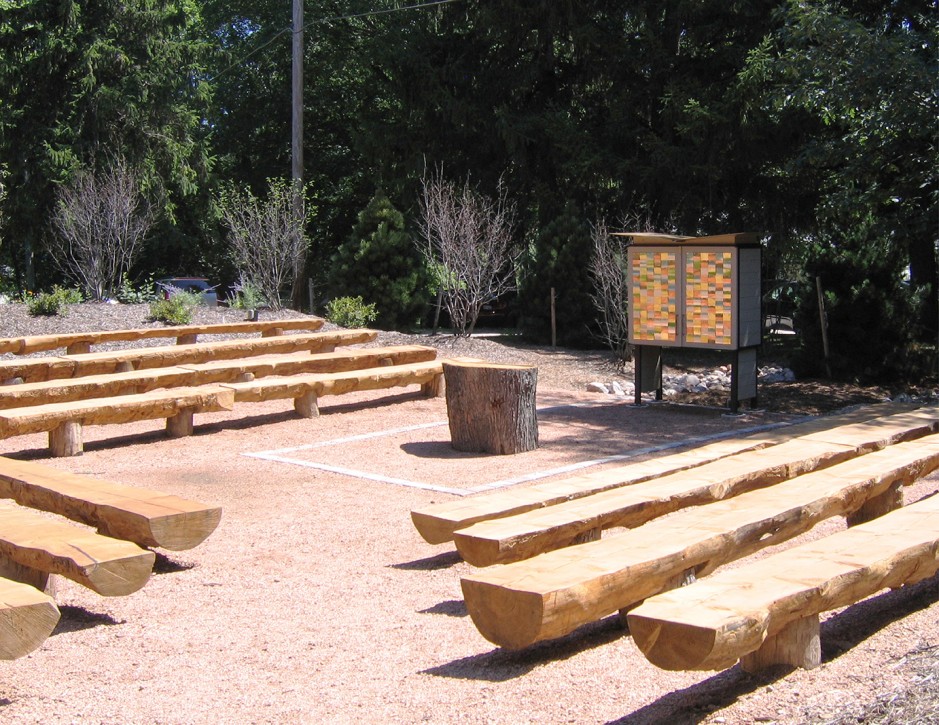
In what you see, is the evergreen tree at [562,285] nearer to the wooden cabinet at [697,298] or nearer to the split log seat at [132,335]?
the split log seat at [132,335]

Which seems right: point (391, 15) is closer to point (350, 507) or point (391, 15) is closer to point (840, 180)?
point (840, 180)

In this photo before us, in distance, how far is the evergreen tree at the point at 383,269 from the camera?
20.7m

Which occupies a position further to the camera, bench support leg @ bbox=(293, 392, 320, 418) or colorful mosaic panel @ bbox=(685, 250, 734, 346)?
colorful mosaic panel @ bbox=(685, 250, 734, 346)

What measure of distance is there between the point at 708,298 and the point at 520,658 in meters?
8.13

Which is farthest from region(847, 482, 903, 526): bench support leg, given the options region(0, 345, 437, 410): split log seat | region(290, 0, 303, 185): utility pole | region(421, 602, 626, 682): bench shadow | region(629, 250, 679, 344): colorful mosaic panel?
region(290, 0, 303, 185): utility pole

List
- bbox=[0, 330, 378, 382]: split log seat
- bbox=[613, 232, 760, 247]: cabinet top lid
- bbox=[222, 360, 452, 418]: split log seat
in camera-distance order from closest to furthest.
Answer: bbox=[222, 360, 452, 418]: split log seat < bbox=[0, 330, 378, 382]: split log seat < bbox=[613, 232, 760, 247]: cabinet top lid

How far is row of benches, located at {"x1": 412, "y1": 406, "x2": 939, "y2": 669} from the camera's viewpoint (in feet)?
12.1

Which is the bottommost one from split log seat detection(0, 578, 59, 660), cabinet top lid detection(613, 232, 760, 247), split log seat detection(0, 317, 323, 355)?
split log seat detection(0, 578, 59, 660)

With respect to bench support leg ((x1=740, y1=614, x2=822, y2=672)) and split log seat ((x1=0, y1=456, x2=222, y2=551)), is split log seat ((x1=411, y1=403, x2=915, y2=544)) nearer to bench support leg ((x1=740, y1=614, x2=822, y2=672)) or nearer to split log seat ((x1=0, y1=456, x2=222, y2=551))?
split log seat ((x1=0, y1=456, x2=222, y2=551))

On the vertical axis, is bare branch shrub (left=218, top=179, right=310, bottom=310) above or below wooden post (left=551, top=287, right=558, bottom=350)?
above

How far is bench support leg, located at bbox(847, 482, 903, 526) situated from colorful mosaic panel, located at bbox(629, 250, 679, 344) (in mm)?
5904

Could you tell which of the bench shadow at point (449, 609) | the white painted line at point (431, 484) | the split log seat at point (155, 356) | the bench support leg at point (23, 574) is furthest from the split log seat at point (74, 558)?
the split log seat at point (155, 356)

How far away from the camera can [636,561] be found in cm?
406

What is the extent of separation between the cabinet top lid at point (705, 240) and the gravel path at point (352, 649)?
14.3 ft
